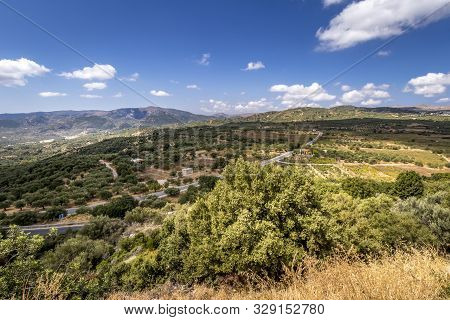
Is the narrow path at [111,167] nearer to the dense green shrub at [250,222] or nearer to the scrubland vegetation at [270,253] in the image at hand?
the scrubland vegetation at [270,253]

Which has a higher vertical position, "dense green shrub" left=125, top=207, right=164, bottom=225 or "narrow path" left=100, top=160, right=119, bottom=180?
"narrow path" left=100, top=160, right=119, bottom=180

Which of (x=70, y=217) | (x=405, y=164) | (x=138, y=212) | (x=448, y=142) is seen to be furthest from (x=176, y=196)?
(x=448, y=142)

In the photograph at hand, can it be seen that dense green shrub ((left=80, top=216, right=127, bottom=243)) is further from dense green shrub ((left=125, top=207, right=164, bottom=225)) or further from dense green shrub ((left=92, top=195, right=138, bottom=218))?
dense green shrub ((left=92, top=195, right=138, bottom=218))

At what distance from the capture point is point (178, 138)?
124 m

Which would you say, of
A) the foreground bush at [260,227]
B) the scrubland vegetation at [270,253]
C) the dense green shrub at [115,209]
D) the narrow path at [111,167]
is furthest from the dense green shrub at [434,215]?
the narrow path at [111,167]

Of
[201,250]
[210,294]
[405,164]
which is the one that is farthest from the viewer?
[405,164]

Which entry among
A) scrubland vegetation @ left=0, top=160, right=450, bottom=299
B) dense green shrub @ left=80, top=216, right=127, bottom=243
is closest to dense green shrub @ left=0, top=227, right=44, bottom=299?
scrubland vegetation @ left=0, top=160, right=450, bottom=299

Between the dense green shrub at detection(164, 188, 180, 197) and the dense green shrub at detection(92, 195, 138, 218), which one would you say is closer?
the dense green shrub at detection(92, 195, 138, 218)

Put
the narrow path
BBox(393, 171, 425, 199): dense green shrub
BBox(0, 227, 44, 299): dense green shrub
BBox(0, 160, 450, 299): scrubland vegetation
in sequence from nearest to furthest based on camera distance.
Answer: BBox(0, 160, 450, 299): scrubland vegetation
BBox(0, 227, 44, 299): dense green shrub
BBox(393, 171, 425, 199): dense green shrub
the narrow path

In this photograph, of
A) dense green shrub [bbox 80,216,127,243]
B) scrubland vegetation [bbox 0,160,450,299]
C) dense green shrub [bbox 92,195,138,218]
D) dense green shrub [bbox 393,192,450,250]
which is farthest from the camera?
dense green shrub [bbox 92,195,138,218]

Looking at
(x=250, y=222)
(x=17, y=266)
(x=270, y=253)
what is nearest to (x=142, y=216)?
(x=250, y=222)

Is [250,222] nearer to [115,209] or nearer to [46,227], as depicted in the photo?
[115,209]
